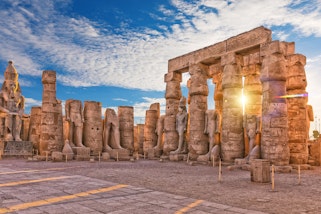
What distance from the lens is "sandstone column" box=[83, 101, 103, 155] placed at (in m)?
19.9

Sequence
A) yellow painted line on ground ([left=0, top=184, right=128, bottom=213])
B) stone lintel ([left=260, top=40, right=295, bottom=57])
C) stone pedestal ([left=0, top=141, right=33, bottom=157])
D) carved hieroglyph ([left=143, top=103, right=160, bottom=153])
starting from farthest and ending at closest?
carved hieroglyph ([left=143, top=103, right=160, bottom=153]) < stone pedestal ([left=0, top=141, right=33, bottom=157]) < stone lintel ([left=260, top=40, right=295, bottom=57]) < yellow painted line on ground ([left=0, top=184, right=128, bottom=213])

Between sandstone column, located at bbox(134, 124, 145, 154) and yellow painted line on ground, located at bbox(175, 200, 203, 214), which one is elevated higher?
sandstone column, located at bbox(134, 124, 145, 154)

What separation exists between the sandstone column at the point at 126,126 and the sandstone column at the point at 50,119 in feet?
14.5

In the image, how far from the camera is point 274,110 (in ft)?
45.2

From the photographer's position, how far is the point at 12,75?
22.8 metres

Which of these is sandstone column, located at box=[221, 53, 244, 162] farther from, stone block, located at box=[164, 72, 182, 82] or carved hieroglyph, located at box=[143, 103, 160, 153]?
carved hieroglyph, located at box=[143, 103, 160, 153]

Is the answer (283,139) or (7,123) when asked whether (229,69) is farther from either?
(7,123)

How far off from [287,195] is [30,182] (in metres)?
7.09

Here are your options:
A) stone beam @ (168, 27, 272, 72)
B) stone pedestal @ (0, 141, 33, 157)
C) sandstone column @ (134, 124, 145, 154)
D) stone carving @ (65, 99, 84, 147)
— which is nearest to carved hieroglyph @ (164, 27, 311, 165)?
stone beam @ (168, 27, 272, 72)

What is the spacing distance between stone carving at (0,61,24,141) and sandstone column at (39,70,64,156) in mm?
4229

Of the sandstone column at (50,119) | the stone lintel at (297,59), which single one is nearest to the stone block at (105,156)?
the sandstone column at (50,119)

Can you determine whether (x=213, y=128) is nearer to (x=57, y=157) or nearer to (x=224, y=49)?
(x=224, y=49)

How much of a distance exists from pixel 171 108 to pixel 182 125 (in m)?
1.76

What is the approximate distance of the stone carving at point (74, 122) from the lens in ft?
62.4
